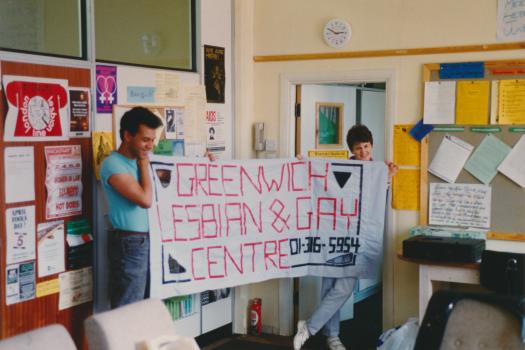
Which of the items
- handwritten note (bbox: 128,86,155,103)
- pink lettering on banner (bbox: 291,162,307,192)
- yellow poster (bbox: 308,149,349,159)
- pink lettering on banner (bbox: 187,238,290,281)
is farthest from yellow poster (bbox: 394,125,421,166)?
handwritten note (bbox: 128,86,155,103)

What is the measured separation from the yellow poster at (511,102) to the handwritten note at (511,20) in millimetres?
269

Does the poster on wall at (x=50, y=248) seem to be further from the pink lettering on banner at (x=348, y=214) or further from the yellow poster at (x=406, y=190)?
the yellow poster at (x=406, y=190)

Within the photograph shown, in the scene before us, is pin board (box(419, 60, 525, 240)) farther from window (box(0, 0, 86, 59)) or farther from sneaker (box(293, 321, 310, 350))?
window (box(0, 0, 86, 59))

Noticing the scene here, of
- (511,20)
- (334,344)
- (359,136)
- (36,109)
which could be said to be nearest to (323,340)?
(334,344)

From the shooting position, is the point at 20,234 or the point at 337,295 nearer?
the point at 20,234

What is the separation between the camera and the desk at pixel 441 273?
421cm

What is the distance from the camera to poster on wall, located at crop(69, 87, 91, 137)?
394cm

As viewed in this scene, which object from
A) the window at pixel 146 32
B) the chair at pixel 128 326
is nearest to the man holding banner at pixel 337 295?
the window at pixel 146 32

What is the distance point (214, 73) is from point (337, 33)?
0.88 m

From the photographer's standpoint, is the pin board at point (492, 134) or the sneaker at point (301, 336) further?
the sneaker at point (301, 336)

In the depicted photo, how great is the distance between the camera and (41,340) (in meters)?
2.32

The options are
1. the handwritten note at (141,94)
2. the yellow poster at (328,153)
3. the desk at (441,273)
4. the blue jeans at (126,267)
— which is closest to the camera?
the blue jeans at (126,267)

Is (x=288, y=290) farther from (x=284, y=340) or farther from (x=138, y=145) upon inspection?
(x=138, y=145)

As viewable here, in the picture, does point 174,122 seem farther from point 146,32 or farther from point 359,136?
point 359,136
